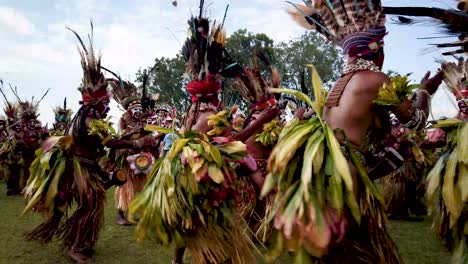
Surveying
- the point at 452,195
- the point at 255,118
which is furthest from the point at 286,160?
the point at 255,118

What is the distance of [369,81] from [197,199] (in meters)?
1.39

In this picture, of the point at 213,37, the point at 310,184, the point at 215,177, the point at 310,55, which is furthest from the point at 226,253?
the point at 310,55

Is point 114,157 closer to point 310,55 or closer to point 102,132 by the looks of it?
point 102,132

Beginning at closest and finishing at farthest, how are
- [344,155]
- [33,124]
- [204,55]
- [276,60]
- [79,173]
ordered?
[344,155] < [204,55] < [79,173] < [33,124] < [276,60]

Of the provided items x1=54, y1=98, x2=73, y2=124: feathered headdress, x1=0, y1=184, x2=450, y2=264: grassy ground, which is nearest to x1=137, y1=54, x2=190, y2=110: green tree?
x1=54, y1=98, x2=73, y2=124: feathered headdress

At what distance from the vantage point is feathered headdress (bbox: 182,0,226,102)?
11.7 feet

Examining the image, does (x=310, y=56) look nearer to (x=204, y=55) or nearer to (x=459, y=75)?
(x=459, y=75)

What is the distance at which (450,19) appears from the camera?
2172 mm

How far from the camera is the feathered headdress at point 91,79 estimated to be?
4.55 meters

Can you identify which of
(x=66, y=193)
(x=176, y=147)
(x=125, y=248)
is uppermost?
(x=176, y=147)

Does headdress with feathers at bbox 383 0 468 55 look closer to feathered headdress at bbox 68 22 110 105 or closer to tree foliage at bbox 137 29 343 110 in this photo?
feathered headdress at bbox 68 22 110 105

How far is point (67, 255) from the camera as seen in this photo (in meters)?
4.57

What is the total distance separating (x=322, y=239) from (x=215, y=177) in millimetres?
1088

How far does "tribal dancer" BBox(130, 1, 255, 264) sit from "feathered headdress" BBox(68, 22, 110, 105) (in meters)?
1.64
